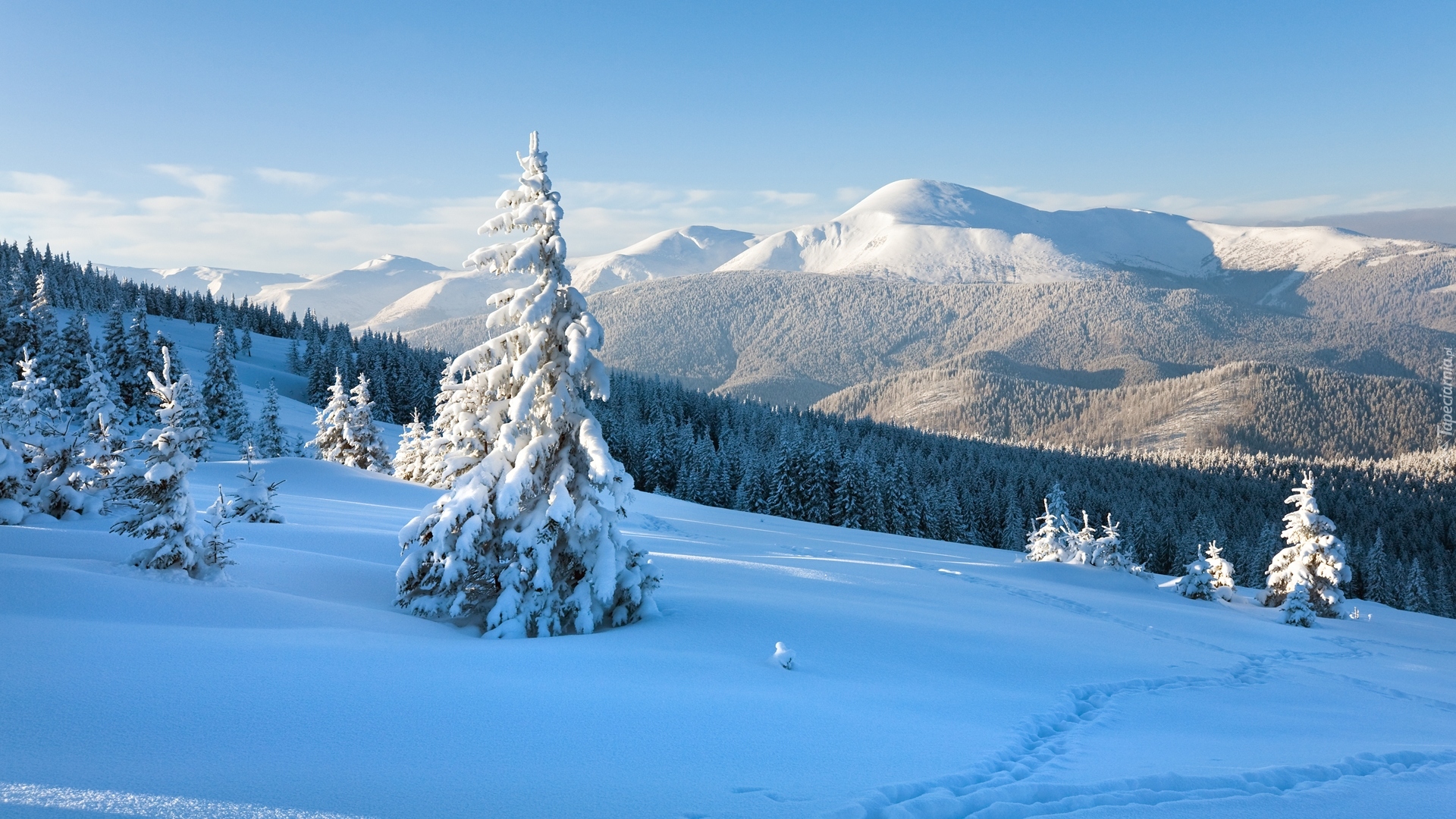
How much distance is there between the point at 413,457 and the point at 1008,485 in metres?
81.8

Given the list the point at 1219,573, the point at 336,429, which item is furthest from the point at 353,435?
the point at 1219,573

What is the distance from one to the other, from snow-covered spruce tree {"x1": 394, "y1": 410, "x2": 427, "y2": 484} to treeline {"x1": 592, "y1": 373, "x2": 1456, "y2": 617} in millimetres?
28399

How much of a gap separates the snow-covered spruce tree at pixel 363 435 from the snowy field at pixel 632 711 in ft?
111

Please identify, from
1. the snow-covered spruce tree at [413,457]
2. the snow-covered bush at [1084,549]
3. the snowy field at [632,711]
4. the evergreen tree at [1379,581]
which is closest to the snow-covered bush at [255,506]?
the snowy field at [632,711]

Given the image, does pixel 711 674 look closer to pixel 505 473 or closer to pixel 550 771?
pixel 550 771

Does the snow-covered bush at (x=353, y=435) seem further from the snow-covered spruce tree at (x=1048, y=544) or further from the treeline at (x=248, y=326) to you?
the snow-covered spruce tree at (x=1048, y=544)

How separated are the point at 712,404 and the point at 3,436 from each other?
110m

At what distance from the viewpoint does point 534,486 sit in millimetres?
11430

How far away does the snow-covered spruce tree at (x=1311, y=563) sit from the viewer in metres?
27.0

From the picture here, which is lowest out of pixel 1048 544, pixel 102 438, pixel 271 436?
pixel 271 436

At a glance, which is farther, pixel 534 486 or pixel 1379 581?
pixel 1379 581

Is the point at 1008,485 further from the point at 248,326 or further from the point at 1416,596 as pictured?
the point at 248,326

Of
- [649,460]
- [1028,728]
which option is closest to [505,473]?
[1028,728]

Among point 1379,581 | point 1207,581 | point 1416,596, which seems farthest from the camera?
point 1379,581
